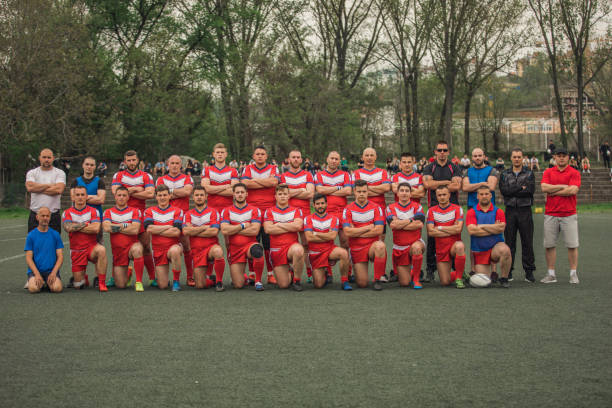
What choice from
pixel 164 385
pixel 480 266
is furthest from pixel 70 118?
pixel 164 385

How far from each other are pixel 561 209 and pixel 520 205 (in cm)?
58

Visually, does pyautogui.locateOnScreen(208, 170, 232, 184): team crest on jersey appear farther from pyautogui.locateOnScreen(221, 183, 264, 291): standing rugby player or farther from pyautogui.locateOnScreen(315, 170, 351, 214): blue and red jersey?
pyautogui.locateOnScreen(315, 170, 351, 214): blue and red jersey

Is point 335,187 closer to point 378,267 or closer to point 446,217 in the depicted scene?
point 378,267

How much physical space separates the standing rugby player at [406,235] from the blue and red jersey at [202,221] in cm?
250

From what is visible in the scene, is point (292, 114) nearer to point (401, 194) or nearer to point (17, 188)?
point (17, 188)

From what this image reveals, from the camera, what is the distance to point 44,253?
27.3ft

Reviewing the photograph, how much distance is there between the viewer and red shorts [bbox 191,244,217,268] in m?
8.48

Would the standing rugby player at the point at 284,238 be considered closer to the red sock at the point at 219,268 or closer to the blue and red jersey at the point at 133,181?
the red sock at the point at 219,268

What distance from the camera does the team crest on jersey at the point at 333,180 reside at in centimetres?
926

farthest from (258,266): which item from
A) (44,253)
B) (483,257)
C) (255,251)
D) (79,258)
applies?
(483,257)

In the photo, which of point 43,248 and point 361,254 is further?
point 361,254

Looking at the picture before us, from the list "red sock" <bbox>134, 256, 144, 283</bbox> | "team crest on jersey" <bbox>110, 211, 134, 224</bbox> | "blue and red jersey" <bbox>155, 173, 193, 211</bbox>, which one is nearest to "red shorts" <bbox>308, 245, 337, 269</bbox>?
"blue and red jersey" <bbox>155, 173, 193, 211</bbox>

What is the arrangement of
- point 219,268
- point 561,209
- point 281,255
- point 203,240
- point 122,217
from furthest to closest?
point 561,209, point 122,217, point 203,240, point 281,255, point 219,268

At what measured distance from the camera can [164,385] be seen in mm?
4391
